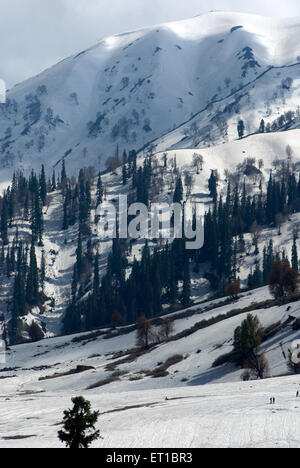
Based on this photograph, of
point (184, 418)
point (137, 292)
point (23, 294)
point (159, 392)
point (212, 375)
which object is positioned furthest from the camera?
point (23, 294)

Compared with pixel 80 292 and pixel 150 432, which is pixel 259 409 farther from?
pixel 80 292

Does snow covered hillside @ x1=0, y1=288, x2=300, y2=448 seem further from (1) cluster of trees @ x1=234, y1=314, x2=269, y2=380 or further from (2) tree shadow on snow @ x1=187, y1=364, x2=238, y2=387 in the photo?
(1) cluster of trees @ x1=234, y1=314, x2=269, y2=380

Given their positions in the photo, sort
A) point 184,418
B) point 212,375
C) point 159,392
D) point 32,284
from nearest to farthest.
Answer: point 184,418 → point 159,392 → point 212,375 → point 32,284

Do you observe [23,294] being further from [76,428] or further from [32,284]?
[76,428]

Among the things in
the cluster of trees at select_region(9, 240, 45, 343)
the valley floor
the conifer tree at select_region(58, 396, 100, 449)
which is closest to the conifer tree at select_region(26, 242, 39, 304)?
the cluster of trees at select_region(9, 240, 45, 343)

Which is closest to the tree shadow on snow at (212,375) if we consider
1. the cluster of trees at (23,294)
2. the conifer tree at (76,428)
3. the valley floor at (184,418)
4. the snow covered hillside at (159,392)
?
the snow covered hillside at (159,392)

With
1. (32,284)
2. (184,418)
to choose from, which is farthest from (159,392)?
(32,284)

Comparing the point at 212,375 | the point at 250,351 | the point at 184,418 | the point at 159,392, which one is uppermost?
the point at 184,418

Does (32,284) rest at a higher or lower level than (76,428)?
lower

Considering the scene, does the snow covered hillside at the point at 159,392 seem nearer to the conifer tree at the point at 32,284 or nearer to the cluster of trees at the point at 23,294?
the cluster of trees at the point at 23,294

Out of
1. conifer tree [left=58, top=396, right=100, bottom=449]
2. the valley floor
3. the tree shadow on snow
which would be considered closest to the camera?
conifer tree [left=58, top=396, right=100, bottom=449]

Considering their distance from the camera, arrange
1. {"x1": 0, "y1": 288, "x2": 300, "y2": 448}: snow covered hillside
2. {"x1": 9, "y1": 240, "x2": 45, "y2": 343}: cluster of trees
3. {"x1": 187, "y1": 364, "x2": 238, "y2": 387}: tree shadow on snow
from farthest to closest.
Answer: {"x1": 9, "y1": 240, "x2": 45, "y2": 343}: cluster of trees
{"x1": 187, "y1": 364, "x2": 238, "y2": 387}: tree shadow on snow
{"x1": 0, "y1": 288, "x2": 300, "y2": 448}: snow covered hillside

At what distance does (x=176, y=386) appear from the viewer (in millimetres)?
83500
